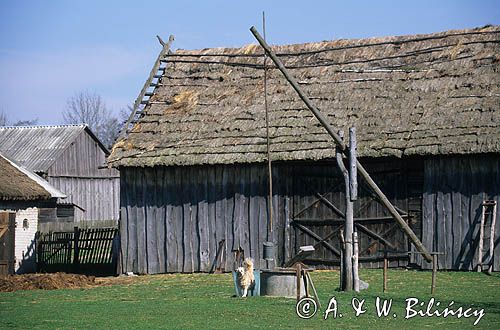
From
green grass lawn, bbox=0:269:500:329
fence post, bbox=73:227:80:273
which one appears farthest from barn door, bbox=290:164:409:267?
fence post, bbox=73:227:80:273

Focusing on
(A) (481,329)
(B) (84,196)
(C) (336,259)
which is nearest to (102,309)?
(A) (481,329)

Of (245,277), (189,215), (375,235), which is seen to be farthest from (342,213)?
→ (245,277)

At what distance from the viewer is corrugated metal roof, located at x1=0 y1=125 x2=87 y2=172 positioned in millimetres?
49031

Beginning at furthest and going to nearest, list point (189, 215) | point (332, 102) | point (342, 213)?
point (189, 215) < point (332, 102) < point (342, 213)

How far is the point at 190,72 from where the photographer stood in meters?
31.6

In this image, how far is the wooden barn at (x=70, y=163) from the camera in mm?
48969

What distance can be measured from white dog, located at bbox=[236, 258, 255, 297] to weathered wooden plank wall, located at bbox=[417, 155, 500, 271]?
7.94 metres

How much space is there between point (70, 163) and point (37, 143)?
2.03 meters

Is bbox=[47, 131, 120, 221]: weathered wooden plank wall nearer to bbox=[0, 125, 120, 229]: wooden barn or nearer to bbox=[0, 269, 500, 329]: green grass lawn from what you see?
bbox=[0, 125, 120, 229]: wooden barn

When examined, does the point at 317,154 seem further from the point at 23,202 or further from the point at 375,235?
the point at 23,202

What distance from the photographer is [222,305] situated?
1820cm

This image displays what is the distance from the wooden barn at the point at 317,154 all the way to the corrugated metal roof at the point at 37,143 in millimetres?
19330

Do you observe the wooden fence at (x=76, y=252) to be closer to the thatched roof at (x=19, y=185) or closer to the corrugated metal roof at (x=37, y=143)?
the thatched roof at (x=19, y=185)

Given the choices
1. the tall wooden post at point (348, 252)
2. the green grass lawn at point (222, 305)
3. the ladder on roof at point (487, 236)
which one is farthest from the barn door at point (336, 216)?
the tall wooden post at point (348, 252)
